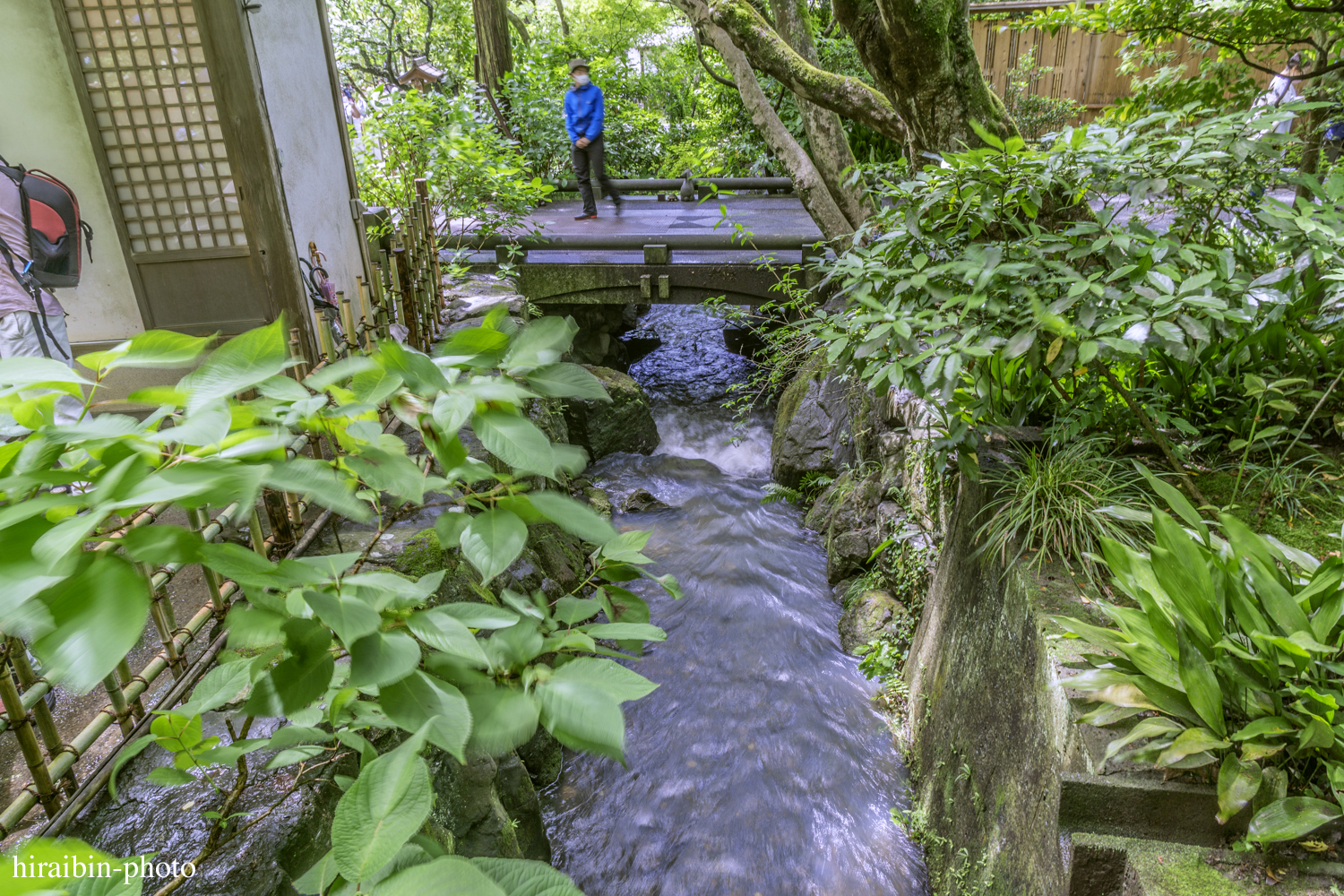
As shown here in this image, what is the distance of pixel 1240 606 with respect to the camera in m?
1.92

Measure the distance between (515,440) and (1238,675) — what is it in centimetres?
206

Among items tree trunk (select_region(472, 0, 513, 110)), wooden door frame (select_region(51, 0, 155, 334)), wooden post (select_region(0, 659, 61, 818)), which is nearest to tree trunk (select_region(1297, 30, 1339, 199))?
wooden post (select_region(0, 659, 61, 818))

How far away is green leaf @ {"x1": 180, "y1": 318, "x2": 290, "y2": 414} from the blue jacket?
9.72 metres

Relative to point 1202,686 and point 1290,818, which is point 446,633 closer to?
point 1202,686

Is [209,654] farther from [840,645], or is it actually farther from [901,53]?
[901,53]

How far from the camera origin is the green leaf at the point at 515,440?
775 millimetres

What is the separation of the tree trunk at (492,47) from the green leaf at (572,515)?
12.6 m

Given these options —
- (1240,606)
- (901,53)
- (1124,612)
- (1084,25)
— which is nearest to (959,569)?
(1124,612)

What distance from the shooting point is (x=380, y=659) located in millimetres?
705

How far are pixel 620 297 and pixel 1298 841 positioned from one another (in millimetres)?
7280

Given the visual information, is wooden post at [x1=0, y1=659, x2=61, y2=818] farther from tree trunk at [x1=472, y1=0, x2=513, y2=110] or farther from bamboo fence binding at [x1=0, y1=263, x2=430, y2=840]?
tree trunk at [x1=472, y1=0, x2=513, y2=110]

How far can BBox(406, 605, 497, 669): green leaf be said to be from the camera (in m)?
0.76

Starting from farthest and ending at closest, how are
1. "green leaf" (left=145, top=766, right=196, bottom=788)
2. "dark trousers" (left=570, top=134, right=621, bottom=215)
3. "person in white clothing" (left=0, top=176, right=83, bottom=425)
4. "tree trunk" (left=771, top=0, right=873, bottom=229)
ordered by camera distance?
"dark trousers" (left=570, top=134, right=621, bottom=215) < "tree trunk" (left=771, top=0, right=873, bottom=229) < "person in white clothing" (left=0, top=176, right=83, bottom=425) < "green leaf" (left=145, top=766, right=196, bottom=788)

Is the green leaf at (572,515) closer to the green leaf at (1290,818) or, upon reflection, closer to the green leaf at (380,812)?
the green leaf at (380,812)
